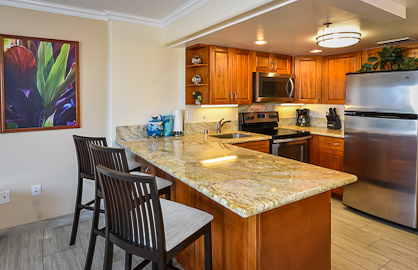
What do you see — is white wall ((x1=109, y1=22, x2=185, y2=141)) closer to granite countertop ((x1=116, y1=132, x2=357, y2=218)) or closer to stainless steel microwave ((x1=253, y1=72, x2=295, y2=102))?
granite countertop ((x1=116, y1=132, x2=357, y2=218))

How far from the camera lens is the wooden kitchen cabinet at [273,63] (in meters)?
3.98

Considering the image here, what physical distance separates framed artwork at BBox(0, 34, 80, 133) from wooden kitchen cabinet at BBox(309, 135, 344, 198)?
3.14 meters

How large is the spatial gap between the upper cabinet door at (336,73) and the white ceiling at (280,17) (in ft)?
1.29

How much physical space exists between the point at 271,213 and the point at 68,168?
241cm

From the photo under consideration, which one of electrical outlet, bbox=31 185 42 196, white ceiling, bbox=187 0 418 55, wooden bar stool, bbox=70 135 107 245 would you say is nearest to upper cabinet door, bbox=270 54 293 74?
white ceiling, bbox=187 0 418 55

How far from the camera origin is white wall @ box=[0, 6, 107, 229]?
270 cm

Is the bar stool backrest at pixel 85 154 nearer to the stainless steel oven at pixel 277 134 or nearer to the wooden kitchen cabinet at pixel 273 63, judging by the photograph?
the stainless steel oven at pixel 277 134

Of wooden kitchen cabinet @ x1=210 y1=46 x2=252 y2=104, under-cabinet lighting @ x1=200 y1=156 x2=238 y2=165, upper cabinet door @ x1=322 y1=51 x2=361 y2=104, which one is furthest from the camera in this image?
upper cabinet door @ x1=322 y1=51 x2=361 y2=104

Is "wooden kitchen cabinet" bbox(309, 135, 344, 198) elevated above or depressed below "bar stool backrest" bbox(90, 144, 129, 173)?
below

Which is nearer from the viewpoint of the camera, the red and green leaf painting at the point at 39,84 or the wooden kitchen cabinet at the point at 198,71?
the red and green leaf painting at the point at 39,84

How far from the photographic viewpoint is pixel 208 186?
1509 mm

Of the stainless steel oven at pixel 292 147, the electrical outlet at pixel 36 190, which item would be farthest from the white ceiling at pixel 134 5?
the stainless steel oven at pixel 292 147

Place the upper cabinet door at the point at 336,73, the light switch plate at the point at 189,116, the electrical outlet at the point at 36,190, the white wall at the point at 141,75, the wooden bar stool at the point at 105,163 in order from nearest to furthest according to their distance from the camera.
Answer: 1. the wooden bar stool at the point at 105,163
2. the electrical outlet at the point at 36,190
3. the white wall at the point at 141,75
4. the light switch plate at the point at 189,116
5. the upper cabinet door at the point at 336,73

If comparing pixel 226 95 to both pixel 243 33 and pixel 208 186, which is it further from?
pixel 208 186
